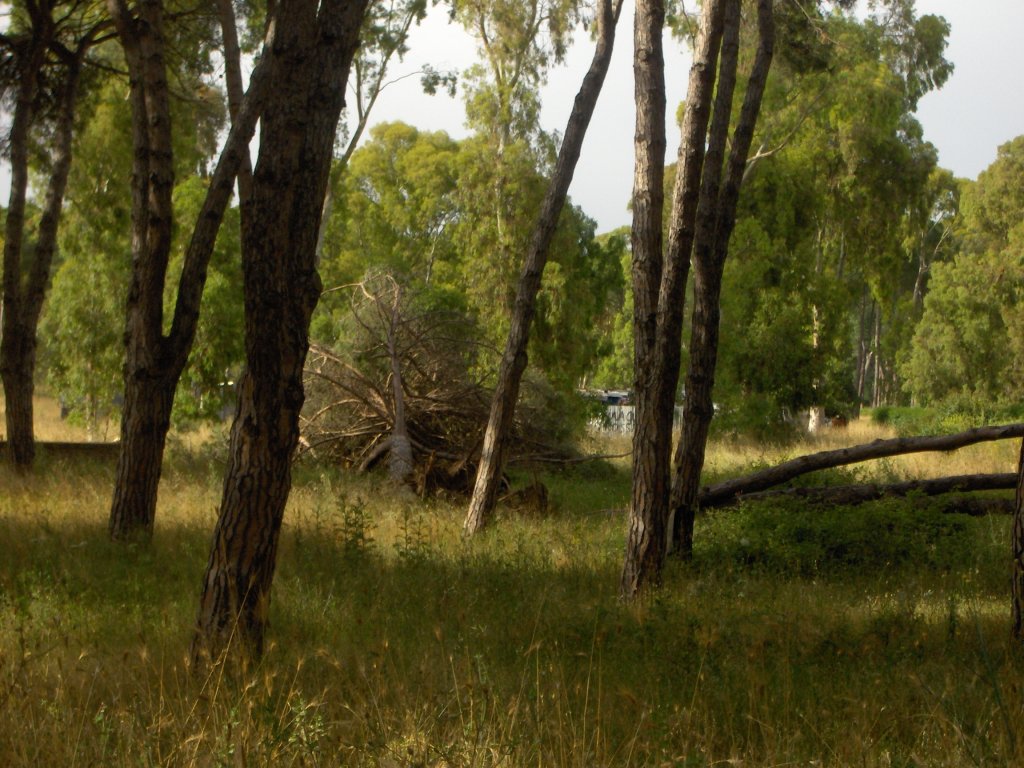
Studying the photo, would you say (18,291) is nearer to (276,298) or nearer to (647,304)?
(647,304)

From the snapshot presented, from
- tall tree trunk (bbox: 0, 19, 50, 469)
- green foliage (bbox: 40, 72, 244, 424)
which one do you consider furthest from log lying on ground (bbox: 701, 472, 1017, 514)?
green foliage (bbox: 40, 72, 244, 424)

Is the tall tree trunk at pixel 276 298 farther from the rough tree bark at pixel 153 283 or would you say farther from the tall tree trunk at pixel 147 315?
the tall tree trunk at pixel 147 315

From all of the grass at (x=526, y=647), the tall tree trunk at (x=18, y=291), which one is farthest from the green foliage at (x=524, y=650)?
the tall tree trunk at (x=18, y=291)

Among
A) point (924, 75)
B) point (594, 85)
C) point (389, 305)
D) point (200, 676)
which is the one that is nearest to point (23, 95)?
point (389, 305)

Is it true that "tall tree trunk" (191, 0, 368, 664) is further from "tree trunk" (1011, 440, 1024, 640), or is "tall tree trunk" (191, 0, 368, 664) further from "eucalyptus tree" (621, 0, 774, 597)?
"tree trunk" (1011, 440, 1024, 640)

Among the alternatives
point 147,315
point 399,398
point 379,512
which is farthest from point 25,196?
point 379,512

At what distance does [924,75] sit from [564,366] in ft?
57.6

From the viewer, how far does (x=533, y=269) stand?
11.4m

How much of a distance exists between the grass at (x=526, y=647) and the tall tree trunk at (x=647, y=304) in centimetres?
48

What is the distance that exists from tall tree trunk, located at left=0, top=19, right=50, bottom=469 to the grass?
2190 millimetres

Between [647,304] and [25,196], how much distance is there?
33.2 feet

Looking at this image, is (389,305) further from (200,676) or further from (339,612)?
(200,676)

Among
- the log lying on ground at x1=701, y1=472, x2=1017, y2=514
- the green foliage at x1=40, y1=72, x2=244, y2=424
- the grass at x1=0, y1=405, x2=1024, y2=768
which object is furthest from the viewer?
the green foliage at x1=40, y1=72, x2=244, y2=424

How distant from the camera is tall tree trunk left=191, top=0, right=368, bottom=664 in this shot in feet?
17.7
